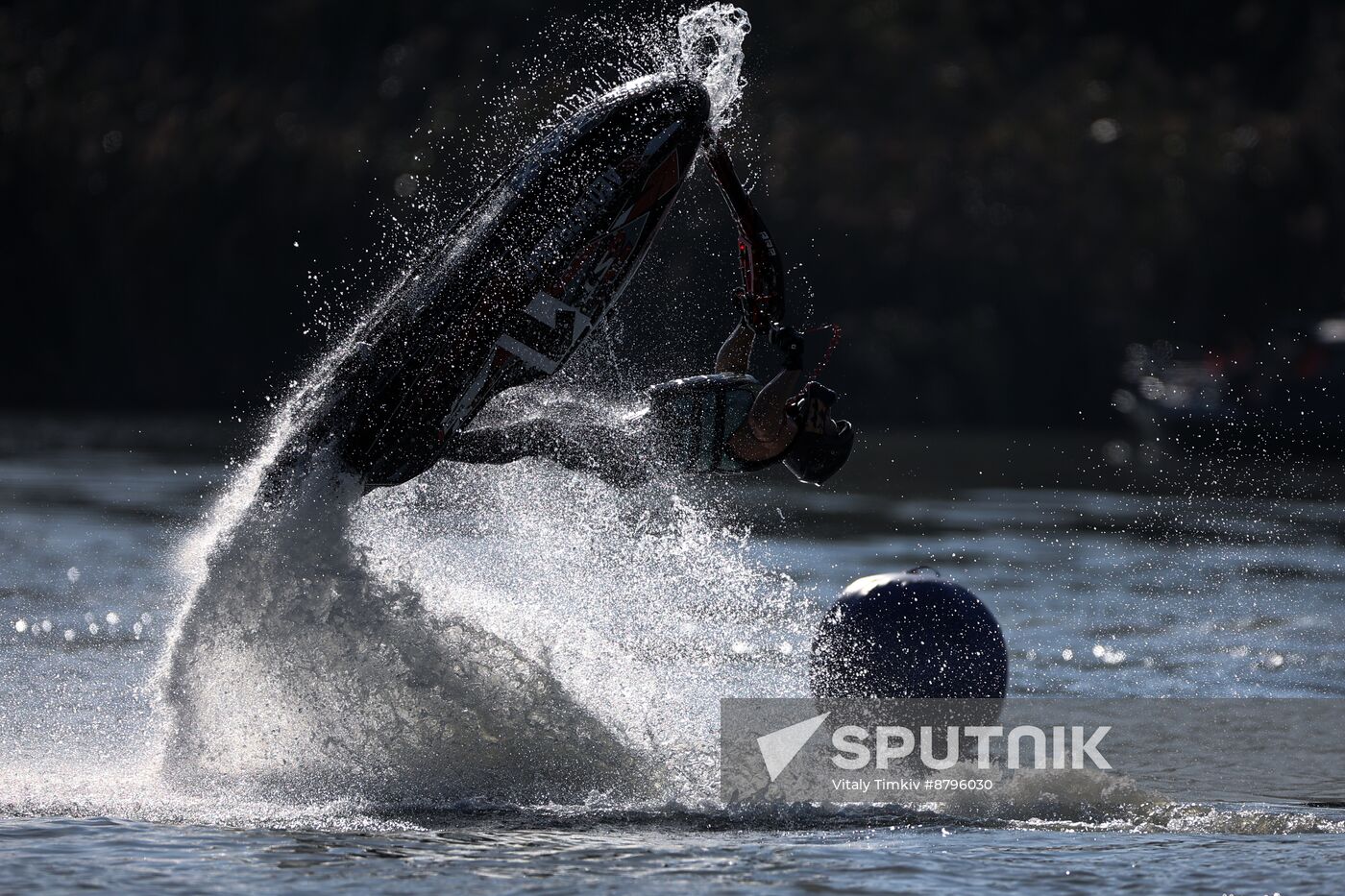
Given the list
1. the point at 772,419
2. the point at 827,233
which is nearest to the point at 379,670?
the point at 772,419

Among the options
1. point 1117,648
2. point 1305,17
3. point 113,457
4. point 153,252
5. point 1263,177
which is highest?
point 1305,17

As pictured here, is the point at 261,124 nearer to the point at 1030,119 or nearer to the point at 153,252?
the point at 153,252

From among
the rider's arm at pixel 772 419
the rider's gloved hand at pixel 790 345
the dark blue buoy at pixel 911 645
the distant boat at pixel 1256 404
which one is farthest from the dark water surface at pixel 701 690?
the distant boat at pixel 1256 404

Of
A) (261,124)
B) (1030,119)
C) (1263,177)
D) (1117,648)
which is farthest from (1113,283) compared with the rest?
(1117,648)

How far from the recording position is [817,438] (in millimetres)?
11883

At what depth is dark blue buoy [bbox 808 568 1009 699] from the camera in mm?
11367

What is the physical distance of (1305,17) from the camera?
109 m

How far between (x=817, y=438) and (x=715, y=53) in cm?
240

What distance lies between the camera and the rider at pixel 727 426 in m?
11.8

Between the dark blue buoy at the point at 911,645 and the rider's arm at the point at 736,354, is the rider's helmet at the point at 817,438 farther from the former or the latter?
the dark blue buoy at the point at 911,645

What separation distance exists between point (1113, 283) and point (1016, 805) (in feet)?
184

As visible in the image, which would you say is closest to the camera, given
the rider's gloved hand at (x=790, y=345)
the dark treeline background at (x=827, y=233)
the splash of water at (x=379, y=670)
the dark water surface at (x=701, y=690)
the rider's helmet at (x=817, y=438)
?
the dark water surface at (x=701, y=690)

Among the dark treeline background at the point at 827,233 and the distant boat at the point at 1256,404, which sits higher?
the dark treeline background at the point at 827,233

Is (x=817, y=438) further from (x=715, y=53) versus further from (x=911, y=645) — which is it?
(x=715, y=53)
